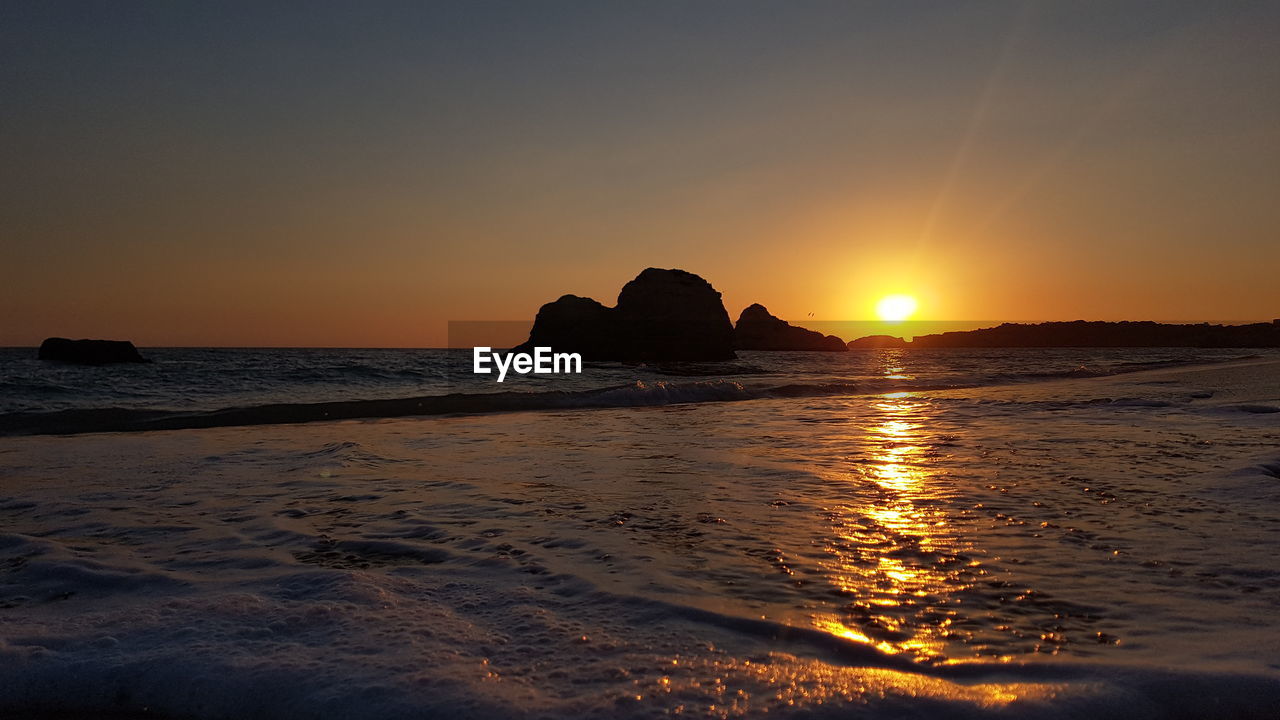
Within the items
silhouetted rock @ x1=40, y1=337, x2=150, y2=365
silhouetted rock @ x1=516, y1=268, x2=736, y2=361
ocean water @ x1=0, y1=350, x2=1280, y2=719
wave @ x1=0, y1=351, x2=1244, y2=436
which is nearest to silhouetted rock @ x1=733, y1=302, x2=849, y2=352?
silhouetted rock @ x1=516, y1=268, x2=736, y2=361

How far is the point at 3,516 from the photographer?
530 centimetres

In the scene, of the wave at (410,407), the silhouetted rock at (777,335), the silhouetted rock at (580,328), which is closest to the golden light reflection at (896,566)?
the wave at (410,407)

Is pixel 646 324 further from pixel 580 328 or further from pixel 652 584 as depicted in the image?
pixel 652 584

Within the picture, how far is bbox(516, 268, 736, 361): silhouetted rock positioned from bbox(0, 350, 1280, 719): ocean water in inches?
2464

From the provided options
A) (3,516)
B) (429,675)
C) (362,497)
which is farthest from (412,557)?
(3,516)

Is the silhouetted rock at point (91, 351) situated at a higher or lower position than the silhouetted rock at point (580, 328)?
lower

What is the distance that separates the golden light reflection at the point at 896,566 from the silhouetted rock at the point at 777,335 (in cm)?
11275

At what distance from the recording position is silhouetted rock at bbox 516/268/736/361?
70.7 meters

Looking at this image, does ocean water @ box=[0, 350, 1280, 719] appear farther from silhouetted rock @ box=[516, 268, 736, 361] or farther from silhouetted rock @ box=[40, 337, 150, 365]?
silhouetted rock @ box=[516, 268, 736, 361]

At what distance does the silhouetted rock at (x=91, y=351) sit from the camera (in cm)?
4303

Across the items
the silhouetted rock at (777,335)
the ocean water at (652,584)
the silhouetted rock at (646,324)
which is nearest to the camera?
the ocean water at (652,584)

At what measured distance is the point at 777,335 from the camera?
387 ft

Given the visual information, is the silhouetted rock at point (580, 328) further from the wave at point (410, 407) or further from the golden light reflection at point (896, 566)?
the golden light reflection at point (896, 566)

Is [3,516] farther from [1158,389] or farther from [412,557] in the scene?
[1158,389]
